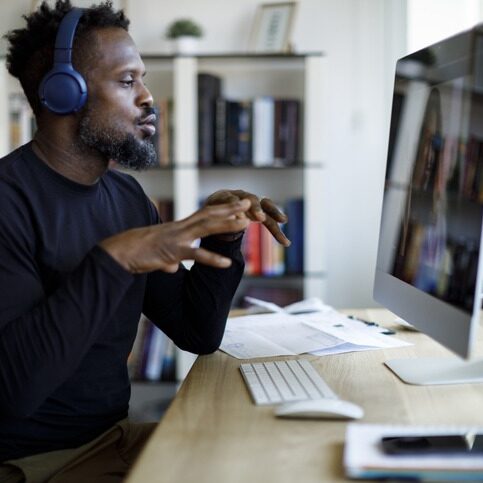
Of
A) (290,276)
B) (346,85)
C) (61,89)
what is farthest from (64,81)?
(346,85)

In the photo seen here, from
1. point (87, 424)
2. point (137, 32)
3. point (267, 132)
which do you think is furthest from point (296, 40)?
point (87, 424)

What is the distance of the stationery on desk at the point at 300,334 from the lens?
4.57ft

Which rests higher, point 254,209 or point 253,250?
point 254,209

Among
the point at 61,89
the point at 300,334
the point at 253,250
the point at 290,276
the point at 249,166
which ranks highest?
the point at 61,89

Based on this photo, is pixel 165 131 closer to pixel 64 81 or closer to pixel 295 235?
pixel 295 235

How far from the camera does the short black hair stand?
1.41 m

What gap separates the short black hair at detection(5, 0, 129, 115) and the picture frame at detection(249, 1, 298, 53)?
1498 mm

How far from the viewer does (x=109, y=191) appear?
1.50 m

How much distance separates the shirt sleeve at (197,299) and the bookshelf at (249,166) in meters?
1.37

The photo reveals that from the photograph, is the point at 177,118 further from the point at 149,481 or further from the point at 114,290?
the point at 149,481

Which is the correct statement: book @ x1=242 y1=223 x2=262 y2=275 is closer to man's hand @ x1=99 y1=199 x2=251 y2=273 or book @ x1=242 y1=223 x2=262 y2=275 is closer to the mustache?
the mustache

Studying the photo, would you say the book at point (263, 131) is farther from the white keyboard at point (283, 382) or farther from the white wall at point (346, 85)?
the white keyboard at point (283, 382)

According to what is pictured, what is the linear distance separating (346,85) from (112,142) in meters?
1.82

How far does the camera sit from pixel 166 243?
1.05m
